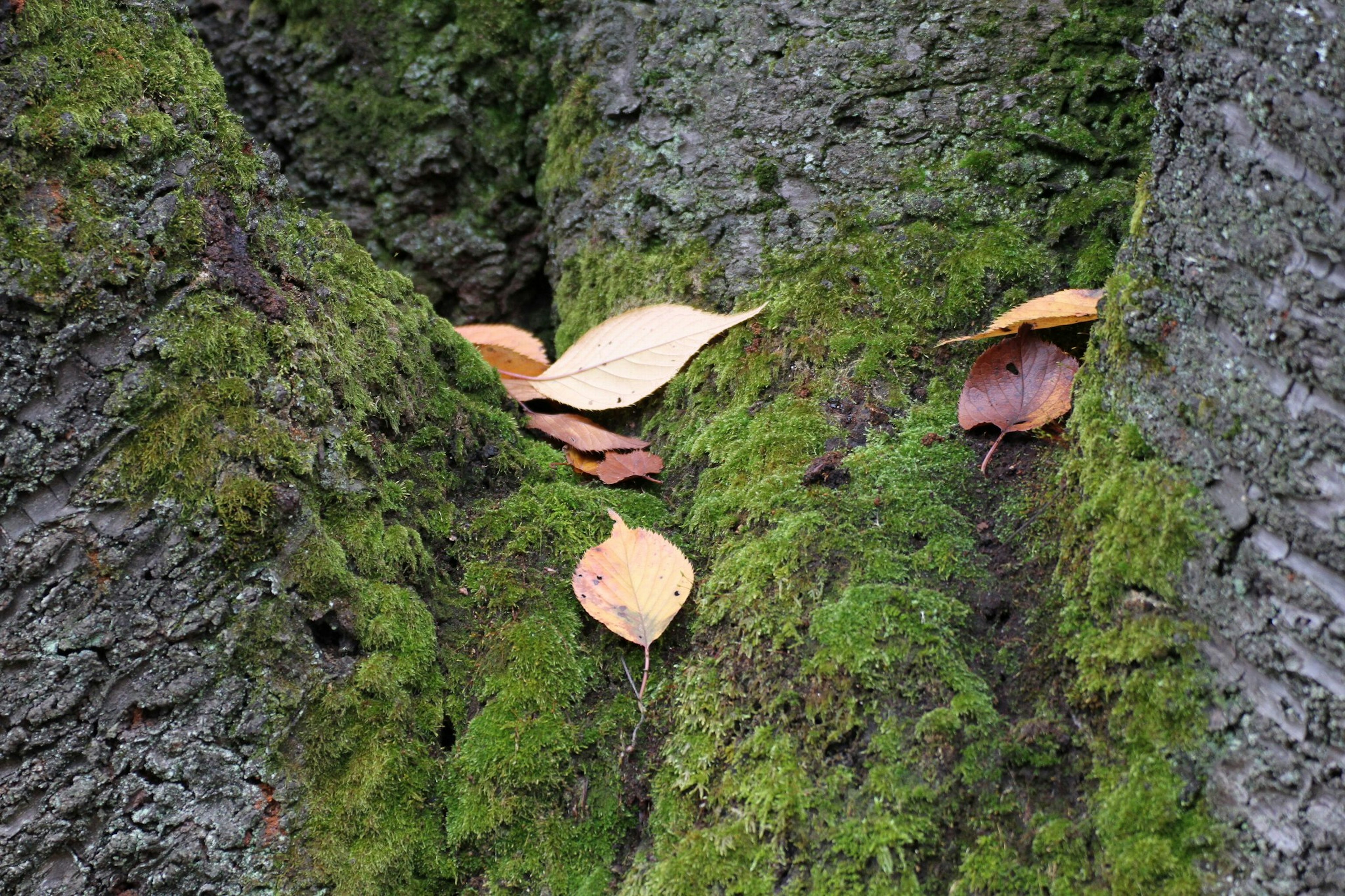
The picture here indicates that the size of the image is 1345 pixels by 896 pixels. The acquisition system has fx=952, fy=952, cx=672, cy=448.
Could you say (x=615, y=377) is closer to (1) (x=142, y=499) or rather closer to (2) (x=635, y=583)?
(2) (x=635, y=583)

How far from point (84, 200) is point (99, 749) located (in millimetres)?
878

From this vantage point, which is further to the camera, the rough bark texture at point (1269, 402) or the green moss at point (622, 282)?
the green moss at point (622, 282)

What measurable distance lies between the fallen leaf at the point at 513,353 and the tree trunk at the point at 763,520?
0.22m

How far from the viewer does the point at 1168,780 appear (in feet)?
4.21

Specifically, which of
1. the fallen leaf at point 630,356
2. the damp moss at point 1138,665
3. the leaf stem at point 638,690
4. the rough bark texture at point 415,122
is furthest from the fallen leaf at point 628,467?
the rough bark texture at point 415,122

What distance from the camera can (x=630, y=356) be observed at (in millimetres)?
2250

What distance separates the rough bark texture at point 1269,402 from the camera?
1.15 metres

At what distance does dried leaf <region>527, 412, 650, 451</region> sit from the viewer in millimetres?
2156

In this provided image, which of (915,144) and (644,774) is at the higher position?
(915,144)

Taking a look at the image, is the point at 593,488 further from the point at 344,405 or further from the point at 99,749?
the point at 99,749

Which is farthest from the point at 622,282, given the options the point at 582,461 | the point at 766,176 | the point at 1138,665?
the point at 1138,665

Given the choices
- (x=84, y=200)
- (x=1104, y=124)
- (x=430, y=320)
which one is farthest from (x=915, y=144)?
(x=84, y=200)

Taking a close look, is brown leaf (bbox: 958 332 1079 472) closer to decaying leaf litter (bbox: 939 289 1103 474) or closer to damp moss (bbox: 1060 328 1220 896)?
decaying leaf litter (bbox: 939 289 1103 474)

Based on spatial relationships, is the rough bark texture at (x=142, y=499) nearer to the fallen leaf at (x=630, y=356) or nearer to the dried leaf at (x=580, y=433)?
the dried leaf at (x=580, y=433)
